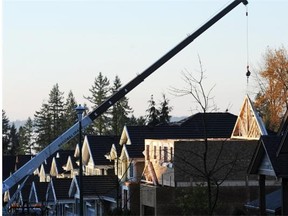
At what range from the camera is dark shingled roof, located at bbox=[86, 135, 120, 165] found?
154 feet

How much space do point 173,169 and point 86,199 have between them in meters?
9.48

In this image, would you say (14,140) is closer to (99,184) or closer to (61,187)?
(61,187)

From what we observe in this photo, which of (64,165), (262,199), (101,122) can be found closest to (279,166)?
(262,199)

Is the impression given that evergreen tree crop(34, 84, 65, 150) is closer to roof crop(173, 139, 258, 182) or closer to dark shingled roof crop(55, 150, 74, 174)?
dark shingled roof crop(55, 150, 74, 174)

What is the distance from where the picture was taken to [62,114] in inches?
4058

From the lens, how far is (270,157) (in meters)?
22.4

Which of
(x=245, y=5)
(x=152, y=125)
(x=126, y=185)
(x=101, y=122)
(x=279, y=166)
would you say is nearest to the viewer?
(x=279, y=166)

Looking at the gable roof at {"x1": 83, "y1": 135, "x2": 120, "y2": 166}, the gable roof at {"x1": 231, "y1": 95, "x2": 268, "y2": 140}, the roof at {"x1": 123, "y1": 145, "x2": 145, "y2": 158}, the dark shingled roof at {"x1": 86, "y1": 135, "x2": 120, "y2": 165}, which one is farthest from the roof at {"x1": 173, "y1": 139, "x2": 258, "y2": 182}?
the gable roof at {"x1": 83, "y1": 135, "x2": 120, "y2": 166}

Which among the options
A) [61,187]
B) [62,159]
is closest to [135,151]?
[61,187]

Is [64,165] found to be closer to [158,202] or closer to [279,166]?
[158,202]

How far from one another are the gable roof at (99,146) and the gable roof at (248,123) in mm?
9609

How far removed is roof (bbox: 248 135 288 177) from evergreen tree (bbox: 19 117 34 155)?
86141 mm

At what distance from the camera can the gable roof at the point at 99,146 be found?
4691 cm

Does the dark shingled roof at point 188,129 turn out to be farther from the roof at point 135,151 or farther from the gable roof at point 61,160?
the gable roof at point 61,160
